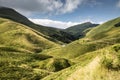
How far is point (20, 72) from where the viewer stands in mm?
102625

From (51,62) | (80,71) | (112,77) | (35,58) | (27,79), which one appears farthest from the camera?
(35,58)

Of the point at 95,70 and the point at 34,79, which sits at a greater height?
the point at 95,70

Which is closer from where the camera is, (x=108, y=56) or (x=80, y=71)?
(x=108, y=56)

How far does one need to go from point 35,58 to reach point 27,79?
191ft

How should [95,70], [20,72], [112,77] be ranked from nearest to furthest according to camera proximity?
[112,77]
[95,70]
[20,72]

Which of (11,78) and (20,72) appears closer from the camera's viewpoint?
(11,78)

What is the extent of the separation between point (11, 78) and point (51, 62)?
39.5 metres

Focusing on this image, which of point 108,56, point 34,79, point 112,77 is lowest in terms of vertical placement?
point 34,79

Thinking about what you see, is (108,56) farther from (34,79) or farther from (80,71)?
(34,79)

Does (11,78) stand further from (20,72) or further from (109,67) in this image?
(109,67)

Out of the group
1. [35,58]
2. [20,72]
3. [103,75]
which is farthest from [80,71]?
[35,58]

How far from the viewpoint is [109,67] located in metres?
37.4

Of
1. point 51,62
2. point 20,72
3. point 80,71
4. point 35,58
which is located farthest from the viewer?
point 35,58

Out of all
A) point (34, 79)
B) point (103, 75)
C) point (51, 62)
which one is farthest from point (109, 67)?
point (51, 62)
